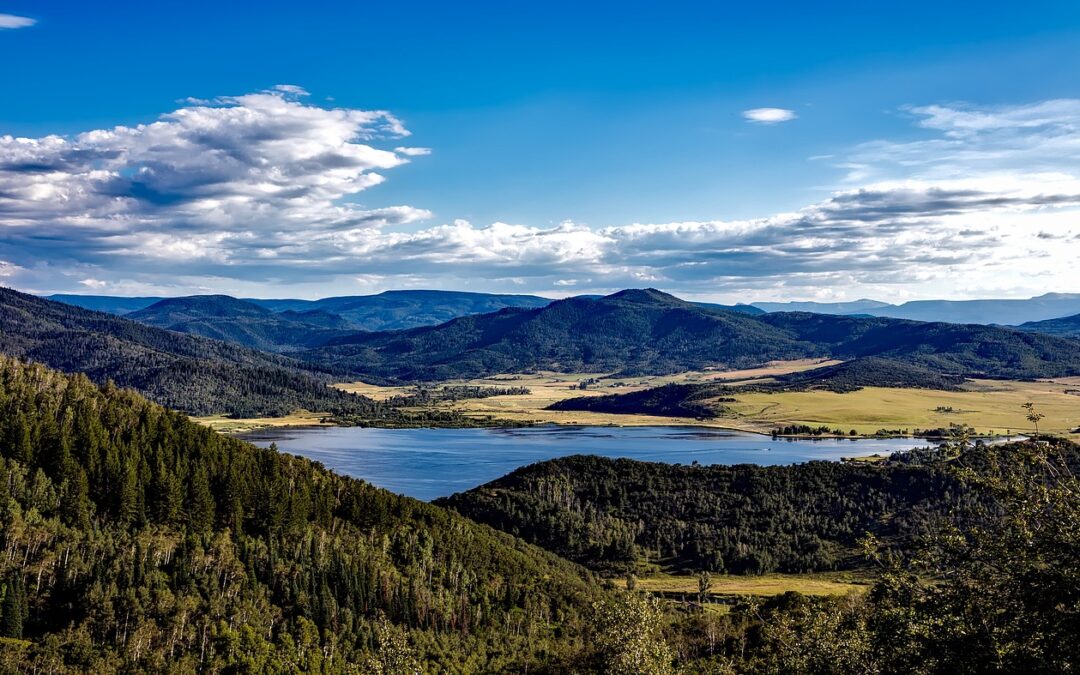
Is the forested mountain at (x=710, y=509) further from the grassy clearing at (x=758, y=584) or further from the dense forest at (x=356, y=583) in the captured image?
the dense forest at (x=356, y=583)

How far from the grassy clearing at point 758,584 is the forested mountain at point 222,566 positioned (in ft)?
53.0

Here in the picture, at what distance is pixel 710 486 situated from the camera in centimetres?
18412

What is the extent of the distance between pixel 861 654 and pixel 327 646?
61313mm

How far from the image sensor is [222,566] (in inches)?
3548

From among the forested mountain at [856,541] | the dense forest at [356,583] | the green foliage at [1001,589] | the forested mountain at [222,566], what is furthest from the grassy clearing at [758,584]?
the green foliage at [1001,589]

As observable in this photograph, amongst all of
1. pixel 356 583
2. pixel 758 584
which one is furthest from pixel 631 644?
pixel 758 584

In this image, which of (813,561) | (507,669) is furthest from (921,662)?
(813,561)

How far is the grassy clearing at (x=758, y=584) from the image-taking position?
13025 centimetres

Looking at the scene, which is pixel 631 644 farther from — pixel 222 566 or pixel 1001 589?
pixel 222 566

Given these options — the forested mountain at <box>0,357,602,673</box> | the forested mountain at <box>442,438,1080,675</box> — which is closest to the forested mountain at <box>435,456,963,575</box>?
the forested mountain at <box>442,438,1080,675</box>

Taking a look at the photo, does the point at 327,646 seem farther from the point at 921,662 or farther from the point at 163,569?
the point at 921,662

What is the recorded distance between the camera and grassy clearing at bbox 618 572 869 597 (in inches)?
5128

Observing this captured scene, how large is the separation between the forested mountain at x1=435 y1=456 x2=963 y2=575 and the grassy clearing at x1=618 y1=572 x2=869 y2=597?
16.9ft

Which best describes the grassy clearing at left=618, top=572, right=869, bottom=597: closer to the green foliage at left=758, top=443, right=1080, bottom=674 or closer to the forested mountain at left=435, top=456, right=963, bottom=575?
the forested mountain at left=435, top=456, right=963, bottom=575
